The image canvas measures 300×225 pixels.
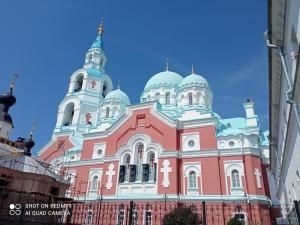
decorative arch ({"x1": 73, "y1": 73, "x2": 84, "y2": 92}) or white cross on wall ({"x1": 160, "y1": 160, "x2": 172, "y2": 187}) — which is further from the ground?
decorative arch ({"x1": 73, "y1": 73, "x2": 84, "y2": 92})

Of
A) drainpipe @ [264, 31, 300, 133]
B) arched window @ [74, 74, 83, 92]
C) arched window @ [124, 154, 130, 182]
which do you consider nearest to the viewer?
drainpipe @ [264, 31, 300, 133]

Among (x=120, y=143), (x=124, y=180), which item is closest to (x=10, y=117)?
(x=120, y=143)

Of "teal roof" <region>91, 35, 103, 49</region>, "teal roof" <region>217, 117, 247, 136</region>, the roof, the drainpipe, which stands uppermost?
"teal roof" <region>91, 35, 103, 49</region>

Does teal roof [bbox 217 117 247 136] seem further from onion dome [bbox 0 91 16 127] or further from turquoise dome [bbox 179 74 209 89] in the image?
onion dome [bbox 0 91 16 127]

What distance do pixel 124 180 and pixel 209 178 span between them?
25.5 ft

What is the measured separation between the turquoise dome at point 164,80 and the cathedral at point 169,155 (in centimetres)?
22

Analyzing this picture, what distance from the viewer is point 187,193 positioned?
65.9ft

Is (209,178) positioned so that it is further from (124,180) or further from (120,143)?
(120,143)

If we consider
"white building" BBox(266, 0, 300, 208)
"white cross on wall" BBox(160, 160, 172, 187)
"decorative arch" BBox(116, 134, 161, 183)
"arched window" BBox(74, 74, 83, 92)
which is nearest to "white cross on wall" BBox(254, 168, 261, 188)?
"white cross on wall" BBox(160, 160, 172, 187)

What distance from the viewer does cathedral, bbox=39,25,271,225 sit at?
765 inches

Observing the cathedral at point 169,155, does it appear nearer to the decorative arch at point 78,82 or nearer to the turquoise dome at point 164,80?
the turquoise dome at point 164,80

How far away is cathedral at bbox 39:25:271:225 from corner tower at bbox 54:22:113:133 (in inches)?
14.9

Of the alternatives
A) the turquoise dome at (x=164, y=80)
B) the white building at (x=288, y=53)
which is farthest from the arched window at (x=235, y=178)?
the turquoise dome at (x=164, y=80)

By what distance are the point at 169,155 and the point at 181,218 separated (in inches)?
371
